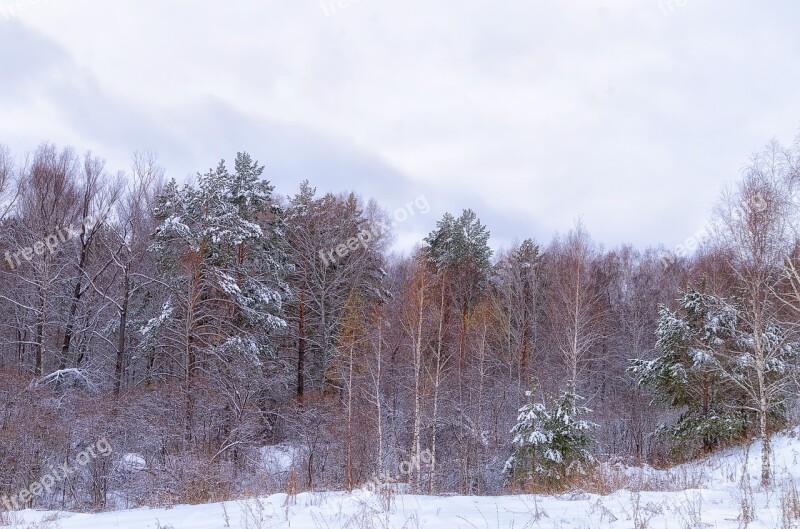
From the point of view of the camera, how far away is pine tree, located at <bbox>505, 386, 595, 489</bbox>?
49.2 feet

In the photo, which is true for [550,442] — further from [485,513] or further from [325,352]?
[325,352]

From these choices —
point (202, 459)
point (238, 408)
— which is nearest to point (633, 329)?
point (238, 408)

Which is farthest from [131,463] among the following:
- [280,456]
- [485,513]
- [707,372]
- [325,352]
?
[707,372]

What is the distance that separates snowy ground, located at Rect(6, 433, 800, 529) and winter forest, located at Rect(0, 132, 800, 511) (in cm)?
224

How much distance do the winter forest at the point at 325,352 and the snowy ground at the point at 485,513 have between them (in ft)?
7.36

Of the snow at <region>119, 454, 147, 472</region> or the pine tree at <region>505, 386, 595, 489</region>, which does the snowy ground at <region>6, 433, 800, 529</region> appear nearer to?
the pine tree at <region>505, 386, 595, 489</region>

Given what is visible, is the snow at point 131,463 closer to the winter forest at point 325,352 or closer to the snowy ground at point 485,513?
the winter forest at point 325,352

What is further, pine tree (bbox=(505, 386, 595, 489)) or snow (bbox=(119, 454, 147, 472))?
snow (bbox=(119, 454, 147, 472))

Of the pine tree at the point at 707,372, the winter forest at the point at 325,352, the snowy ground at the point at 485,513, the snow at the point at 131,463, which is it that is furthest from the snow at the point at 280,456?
the pine tree at the point at 707,372

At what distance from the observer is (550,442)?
50.2ft

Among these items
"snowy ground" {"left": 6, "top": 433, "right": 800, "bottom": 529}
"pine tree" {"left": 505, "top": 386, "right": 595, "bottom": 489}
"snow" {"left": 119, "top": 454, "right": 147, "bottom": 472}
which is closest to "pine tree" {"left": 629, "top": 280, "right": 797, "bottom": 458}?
"pine tree" {"left": 505, "top": 386, "right": 595, "bottom": 489}

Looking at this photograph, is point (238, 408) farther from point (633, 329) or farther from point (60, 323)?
point (633, 329)

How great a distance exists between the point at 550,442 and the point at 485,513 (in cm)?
928

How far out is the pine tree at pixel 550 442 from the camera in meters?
15.0
